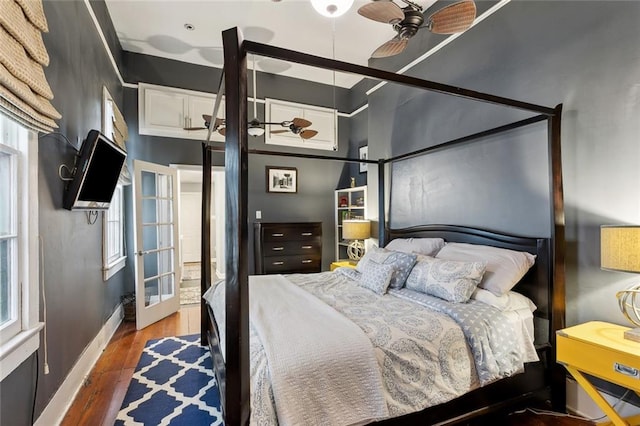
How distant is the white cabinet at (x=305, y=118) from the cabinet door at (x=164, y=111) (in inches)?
50.6

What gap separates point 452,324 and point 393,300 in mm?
483

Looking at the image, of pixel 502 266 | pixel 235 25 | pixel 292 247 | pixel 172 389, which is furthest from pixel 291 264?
pixel 235 25

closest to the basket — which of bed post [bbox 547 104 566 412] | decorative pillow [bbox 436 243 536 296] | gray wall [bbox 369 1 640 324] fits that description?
gray wall [bbox 369 1 640 324]

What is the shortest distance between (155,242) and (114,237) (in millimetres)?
457

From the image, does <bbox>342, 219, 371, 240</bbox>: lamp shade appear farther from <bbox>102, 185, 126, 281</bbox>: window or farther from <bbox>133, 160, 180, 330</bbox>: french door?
<bbox>102, 185, 126, 281</bbox>: window

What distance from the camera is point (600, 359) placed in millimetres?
1619

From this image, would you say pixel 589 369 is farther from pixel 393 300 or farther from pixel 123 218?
pixel 123 218

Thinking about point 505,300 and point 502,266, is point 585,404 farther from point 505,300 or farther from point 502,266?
point 502,266

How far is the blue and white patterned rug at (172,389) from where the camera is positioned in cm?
206

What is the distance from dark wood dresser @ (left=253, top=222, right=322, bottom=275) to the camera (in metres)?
4.70

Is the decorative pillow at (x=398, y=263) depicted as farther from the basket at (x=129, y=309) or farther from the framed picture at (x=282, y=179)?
the basket at (x=129, y=309)

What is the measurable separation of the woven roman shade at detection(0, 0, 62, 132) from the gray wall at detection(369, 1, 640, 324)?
3.12 m

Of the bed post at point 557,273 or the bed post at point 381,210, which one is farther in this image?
the bed post at point 381,210

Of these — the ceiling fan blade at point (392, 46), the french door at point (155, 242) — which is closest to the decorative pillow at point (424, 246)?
the ceiling fan blade at point (392, 46)
